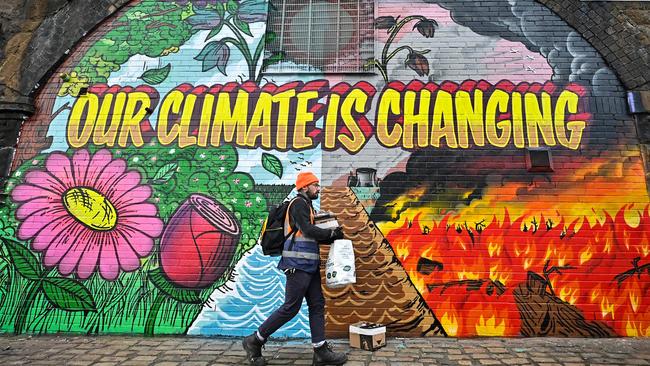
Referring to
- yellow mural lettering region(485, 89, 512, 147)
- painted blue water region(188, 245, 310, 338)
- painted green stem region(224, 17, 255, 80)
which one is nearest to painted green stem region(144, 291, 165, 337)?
painted blue water region(188, 245, 310, 338)

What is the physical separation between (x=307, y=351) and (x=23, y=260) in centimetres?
403

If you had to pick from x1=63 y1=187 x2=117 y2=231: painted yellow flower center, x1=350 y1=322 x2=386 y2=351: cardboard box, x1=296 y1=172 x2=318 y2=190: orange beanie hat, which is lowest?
x1=350 y1=322 x2=386 y2=351: cardboard box

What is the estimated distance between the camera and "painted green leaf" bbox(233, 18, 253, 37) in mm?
5984

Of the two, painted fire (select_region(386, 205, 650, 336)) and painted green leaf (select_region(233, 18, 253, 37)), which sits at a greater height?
painted green leaf (select_region(233, 18, 253, 37))

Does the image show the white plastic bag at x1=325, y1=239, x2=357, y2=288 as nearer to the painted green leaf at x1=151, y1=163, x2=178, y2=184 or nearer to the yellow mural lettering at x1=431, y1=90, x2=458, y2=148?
the yellow mural lettering at x1=431, y1=90, x2=458, y2=148

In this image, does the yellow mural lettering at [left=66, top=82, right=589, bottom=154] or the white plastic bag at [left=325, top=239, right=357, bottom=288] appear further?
the yellow mural lettering at [left=66, top=82, right=589, bottom=154]

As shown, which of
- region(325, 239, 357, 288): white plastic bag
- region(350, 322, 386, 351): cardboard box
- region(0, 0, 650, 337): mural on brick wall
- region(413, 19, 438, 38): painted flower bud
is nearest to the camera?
region(325, 239, 357, 288): white plastic bag

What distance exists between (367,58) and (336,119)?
1.12 m

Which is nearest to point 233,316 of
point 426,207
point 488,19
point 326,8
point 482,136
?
point 426,207

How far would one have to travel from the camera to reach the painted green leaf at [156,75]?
5.83 m

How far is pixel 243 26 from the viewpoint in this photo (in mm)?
6008

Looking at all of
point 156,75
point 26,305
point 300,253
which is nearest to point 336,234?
point 300,253

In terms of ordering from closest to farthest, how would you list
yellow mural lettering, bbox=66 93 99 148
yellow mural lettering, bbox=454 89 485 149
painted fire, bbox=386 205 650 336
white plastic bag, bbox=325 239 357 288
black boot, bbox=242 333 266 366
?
black boot, bbox=242 333 266 366 → white plastic bag, bbox=325 239 357 288 → painted fire, bbox=386 205 650 336 → yellow mural lettering, bbox=454 89 485 149 → yellow mural lettering, bbox=66 93 99 148

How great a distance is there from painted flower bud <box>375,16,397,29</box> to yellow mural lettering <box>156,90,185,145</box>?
311 cm
